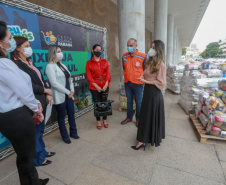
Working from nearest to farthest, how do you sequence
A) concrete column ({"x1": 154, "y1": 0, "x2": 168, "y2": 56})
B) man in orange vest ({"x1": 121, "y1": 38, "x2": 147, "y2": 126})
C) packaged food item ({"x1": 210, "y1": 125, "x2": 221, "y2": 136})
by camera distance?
packaged food item ({"x1": 210, "y1": 125, "x2": 221, "y2": 136}), man in orange vest ({"x1": 121, "y1": 38, "x2": 147, "y2": 126}), concrete column ({"x1": 154, "y1": 0, "x2": 168, "y2": 56})

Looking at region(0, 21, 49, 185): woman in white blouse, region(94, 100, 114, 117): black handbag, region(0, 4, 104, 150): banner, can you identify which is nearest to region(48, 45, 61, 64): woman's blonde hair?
region(0, 4, 104, 150): banner

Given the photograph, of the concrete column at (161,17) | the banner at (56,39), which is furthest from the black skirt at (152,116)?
the concrete column at (161,17)

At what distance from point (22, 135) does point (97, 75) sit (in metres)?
2.03

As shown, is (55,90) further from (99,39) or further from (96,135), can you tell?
(99,39)

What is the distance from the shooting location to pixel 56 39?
3174 millimetres

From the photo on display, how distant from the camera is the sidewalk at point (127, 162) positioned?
1.85m

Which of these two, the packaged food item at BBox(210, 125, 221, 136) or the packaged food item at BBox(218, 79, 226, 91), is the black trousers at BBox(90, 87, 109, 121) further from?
the packaged food item at BBox(218, 79, 226, 91)

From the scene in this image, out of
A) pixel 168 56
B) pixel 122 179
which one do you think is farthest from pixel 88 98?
pixel 168 56

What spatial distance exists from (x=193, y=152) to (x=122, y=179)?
131cm

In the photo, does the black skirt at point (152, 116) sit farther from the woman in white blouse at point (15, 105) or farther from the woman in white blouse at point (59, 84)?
the woman in white blouse at point (15, 105)

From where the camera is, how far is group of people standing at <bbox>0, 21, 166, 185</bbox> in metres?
1.22

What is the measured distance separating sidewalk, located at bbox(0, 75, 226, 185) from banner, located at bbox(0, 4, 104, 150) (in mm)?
936

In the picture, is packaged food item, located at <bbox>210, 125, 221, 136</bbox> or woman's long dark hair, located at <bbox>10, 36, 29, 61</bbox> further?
packaged food item, located at <bbox>210, 125, 221, 136</bbox>

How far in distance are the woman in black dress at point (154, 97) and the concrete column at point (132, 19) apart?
277cm
